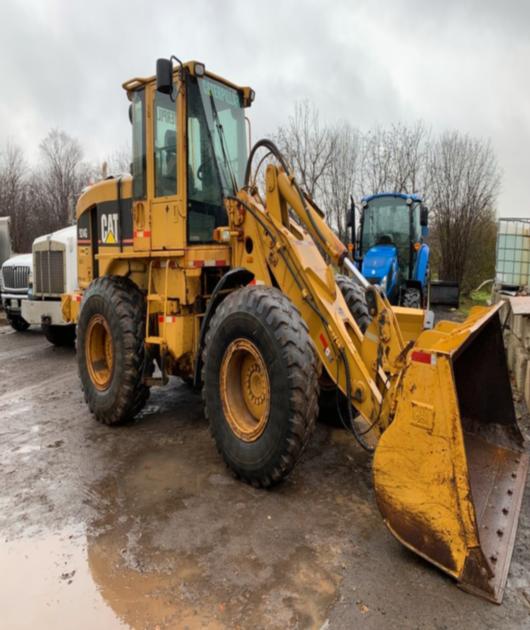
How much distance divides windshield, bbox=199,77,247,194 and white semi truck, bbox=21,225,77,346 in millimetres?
5486

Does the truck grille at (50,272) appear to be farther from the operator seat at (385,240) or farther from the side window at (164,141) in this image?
the operator seat at (385,240)

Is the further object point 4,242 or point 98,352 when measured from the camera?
point 4,242

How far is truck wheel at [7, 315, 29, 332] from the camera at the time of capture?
1130 cm

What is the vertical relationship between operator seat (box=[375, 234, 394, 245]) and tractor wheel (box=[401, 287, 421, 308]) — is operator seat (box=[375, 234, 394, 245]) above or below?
above

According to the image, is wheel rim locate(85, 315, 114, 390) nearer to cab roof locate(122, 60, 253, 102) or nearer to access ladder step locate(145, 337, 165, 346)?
access ladder step locate(145, 337, 165, 346)

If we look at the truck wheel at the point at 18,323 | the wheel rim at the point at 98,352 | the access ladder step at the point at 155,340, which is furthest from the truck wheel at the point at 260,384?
the truck wheel at the point at 18,323

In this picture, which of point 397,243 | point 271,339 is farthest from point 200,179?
point 397,243

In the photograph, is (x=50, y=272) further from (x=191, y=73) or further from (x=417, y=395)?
(x=417, y=395)

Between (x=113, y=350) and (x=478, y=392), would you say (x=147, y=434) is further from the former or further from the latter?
(x=478, y=392)

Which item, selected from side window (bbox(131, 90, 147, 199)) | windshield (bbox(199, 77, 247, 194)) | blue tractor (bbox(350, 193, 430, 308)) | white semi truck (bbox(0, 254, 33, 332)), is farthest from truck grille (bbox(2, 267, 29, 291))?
windshield (bbox(199, 77, 247, 194))

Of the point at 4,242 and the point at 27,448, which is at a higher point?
the point at 4,242

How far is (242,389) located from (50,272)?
22.8 ft

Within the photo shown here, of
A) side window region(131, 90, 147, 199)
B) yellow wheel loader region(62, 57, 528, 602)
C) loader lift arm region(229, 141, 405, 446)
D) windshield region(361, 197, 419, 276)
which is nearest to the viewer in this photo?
yellow wheel loader region(62, 57, 528, 602)

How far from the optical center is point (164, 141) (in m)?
4.77
